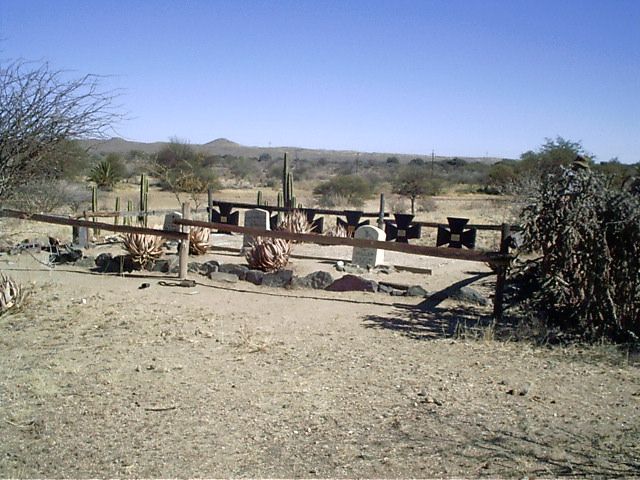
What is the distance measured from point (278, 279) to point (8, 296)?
420cm

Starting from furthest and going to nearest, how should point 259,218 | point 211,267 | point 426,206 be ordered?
point 426,206
point 259,218
point 211,267

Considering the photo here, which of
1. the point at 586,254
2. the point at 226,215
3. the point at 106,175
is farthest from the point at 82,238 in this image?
the point at 106,175

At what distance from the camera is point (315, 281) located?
1105 centimetres

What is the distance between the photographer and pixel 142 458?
4488 mm

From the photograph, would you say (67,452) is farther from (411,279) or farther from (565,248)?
(411,279)

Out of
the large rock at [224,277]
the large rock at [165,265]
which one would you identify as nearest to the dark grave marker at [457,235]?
the large rock at [224,277]

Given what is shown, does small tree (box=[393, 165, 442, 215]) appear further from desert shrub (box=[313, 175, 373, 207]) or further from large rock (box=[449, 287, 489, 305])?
large rock (box=[449, 287, 489, 305])

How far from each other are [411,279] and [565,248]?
4.59m

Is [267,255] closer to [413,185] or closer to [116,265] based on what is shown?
[116,265]

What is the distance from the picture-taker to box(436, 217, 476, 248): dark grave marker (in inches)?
623

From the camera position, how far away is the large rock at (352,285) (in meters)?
10.8

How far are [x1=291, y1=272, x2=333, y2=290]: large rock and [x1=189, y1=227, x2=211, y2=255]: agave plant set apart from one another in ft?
12.6

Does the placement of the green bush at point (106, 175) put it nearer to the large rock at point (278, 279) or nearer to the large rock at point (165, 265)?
the large rock at point (165, 265)

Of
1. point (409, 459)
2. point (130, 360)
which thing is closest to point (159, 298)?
point (130, 360)
